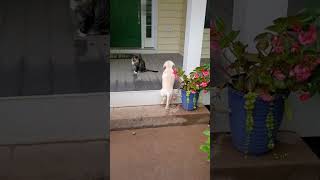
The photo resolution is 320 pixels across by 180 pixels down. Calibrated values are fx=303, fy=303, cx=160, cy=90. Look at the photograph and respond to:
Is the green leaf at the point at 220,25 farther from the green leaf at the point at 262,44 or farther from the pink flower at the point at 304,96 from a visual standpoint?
the pink flower at the point at 304,96

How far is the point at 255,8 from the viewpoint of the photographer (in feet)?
7.45

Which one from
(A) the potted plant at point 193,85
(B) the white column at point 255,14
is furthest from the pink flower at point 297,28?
(A) the potted plant at point 193,85

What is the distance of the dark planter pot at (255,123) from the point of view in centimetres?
209

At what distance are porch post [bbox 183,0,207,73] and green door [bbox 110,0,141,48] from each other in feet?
5.16

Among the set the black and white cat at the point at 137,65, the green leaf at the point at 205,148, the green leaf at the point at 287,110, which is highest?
the black and white cat at the point at 137,65

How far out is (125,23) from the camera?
516 centimetres

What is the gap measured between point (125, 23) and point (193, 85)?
2.15 metres

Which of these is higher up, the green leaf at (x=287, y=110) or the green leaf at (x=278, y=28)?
the green leaf at (x=278, y=28)

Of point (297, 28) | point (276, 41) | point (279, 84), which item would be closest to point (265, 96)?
point (279, 84)

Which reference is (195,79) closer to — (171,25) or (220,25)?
(220,25)

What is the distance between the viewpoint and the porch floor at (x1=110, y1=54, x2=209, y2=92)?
12.8ft

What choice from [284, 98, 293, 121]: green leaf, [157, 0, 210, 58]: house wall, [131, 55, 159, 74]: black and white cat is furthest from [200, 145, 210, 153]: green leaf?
[157, 0, 210, 58]: house wall

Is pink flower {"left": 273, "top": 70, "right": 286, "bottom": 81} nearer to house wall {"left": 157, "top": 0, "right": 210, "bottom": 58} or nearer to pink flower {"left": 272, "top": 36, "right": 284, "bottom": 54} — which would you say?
pink flower {"left": 272, "top": 36, "right": 284, "bottom": 54}

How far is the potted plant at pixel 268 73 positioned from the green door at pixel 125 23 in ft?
10.2
